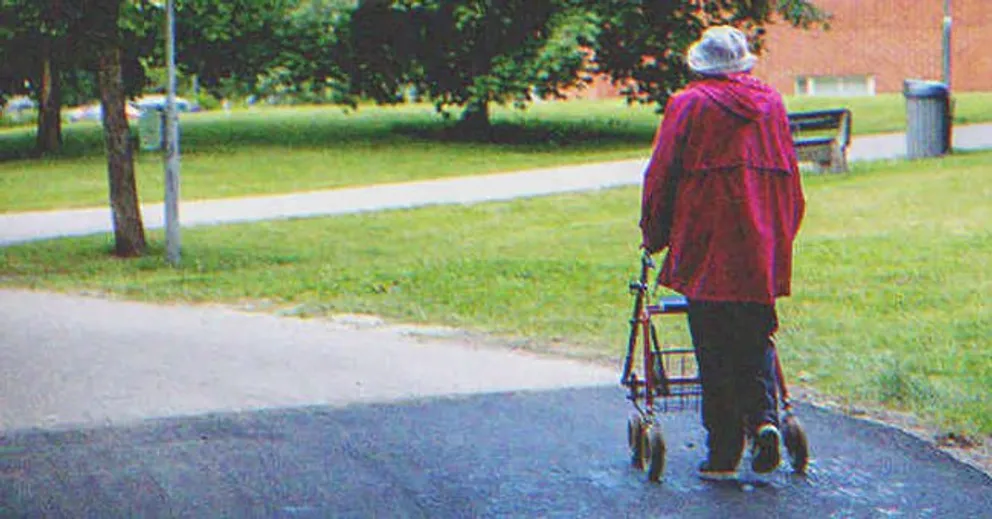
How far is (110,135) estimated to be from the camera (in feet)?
47.1

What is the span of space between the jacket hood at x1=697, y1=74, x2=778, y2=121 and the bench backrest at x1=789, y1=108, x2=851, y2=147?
45.1 ft

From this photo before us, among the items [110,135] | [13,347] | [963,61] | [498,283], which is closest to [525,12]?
[110,135]

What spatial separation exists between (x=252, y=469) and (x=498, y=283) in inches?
228

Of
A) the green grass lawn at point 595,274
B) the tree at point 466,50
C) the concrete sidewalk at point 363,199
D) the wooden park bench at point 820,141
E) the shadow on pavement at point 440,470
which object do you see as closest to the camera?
the shadow on pavement at point 440,470

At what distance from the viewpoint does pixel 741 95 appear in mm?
5902

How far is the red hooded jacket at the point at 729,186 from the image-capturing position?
5.89 metres

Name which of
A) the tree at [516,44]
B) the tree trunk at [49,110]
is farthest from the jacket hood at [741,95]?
the tree trunk at [49,110]

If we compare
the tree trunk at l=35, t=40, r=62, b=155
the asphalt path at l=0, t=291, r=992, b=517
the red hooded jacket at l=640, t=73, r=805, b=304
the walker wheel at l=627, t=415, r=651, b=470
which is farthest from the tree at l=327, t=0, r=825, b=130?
the red hooded jacket at l=640, t=73, r=805, b=304

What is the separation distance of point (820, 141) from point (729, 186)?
14047 mm

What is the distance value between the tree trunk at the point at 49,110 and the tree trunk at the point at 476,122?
721cm

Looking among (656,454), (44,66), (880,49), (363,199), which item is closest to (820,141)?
(363,199)

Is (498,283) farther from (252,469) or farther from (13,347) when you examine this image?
(252,469)

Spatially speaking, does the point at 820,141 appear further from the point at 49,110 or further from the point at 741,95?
the point at 49,110

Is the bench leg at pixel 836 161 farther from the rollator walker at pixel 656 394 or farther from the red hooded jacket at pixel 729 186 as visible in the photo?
the red hooded jacket at pixel 729 186
